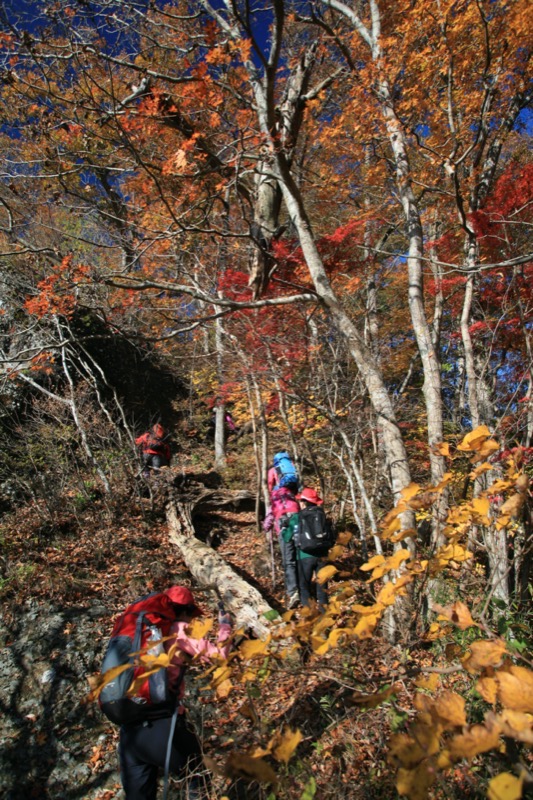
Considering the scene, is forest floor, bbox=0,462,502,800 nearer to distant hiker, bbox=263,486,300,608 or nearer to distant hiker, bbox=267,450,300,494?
distant hiker, bbox=263,486,300,608

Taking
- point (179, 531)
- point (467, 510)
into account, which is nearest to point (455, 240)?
point (179, 531)

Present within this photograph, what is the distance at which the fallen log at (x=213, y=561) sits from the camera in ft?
14.9

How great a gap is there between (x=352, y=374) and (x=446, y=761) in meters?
7.65

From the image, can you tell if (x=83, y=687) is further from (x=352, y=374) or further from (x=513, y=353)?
(x=513, y=353)

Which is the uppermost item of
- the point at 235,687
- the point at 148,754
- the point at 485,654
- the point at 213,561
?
the point at 485,654

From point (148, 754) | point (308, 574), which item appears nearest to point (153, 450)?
point (308, 574)

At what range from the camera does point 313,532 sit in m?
4.50

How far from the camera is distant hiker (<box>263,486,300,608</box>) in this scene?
4.95 meters

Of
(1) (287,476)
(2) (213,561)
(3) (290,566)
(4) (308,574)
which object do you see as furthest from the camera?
(2) (213,561)

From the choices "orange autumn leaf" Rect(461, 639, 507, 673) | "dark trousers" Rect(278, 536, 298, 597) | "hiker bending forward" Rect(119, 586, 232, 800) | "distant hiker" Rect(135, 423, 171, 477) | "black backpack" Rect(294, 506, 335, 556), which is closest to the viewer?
"orange autumn leaf" Rect(461, 639, 507, 673)

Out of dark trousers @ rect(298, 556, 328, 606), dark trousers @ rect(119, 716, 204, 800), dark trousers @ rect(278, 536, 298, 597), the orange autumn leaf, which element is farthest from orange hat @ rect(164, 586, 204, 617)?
dark trousers @ rect(278, 536, 298, 597)

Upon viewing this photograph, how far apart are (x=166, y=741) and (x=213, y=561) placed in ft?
11.3

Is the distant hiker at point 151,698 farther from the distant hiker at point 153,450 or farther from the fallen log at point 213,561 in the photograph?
the distant hiker at point 153,450

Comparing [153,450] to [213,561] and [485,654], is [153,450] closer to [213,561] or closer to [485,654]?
[213,561]
